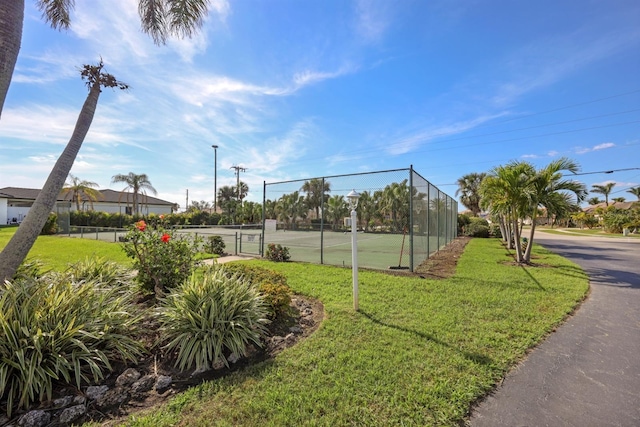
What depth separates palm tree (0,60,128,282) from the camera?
3.39 m

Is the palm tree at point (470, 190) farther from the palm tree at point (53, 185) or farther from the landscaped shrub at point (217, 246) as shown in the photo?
the palm tree at point (53, 185)

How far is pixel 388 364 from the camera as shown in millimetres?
2744

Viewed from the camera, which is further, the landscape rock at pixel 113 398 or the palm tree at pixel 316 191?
the palm tree at pixel 316 191

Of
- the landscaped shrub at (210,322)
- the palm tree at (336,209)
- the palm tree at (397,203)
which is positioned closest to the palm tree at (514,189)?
the palm tree at (397,203)

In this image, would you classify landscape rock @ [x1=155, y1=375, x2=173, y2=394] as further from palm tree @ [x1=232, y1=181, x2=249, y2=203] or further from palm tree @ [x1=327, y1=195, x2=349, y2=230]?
palm tree @ [x1=232, y1=181, x2=249, y2=203]

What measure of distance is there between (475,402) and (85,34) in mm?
8152

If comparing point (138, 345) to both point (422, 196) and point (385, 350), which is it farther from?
point (422, 196)

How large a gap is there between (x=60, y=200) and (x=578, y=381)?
35.2 meters

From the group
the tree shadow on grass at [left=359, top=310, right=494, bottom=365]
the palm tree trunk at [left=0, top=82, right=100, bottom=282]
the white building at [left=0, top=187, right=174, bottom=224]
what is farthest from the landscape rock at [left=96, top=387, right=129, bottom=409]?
the white building at [left=0, top=187, right=174, bottom=224]

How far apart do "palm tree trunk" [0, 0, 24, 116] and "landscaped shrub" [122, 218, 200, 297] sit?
2.08m

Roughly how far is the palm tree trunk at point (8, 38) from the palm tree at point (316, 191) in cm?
619

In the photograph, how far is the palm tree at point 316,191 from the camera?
8.35m

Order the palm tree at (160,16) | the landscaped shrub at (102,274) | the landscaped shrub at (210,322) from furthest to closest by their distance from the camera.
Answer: the palm tree at (160,16)
the landscaped shrub at (102,274)
the landscaped shrub at (210,322)

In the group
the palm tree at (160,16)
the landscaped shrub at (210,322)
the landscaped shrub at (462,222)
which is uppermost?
the palm tree at (160,16)
